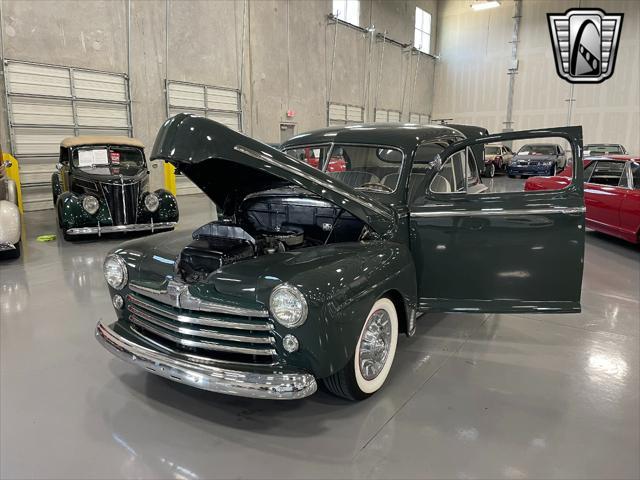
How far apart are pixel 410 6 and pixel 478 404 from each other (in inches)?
851

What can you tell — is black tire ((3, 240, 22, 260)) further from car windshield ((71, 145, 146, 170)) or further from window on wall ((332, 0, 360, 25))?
window on wall ((332, 0, 360, 25))

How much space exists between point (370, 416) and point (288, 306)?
2.64 ft

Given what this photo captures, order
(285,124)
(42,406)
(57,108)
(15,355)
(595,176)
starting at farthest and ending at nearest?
(285,124), (57,108), (595,176), (15,355), (42,406)

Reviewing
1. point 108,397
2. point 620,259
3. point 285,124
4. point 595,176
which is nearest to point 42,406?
point 108,397

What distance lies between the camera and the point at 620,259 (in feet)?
18.2

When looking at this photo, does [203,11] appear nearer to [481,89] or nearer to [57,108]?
[57,108]

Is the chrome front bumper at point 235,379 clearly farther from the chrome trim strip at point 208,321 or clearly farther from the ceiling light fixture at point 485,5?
the ceiling light fixture at point 485,5

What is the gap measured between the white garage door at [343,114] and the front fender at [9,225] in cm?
1259

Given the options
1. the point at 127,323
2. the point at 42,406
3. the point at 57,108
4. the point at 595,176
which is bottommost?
the point at 42,406

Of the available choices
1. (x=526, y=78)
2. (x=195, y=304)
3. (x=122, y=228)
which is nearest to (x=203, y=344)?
(x=195, y=304)

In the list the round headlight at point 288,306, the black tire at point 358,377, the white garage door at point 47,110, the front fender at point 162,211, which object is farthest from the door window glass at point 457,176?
the white garage door at point 47,110

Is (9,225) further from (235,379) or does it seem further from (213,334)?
(235,379)

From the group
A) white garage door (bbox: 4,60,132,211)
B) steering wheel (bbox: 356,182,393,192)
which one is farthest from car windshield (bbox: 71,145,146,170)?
steering wheel (bbox: 356,182,393,192)

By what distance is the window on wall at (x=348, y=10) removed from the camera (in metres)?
16.1
